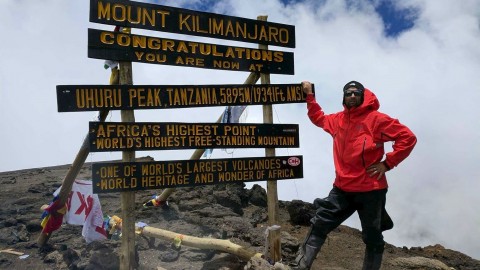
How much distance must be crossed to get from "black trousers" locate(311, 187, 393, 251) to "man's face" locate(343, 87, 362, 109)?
1.06m

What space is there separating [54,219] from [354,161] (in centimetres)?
529

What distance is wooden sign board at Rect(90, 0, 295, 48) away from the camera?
5387 mm

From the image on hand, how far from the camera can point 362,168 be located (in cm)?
521

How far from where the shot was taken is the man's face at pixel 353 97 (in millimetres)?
5285

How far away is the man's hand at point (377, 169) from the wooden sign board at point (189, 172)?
165cm

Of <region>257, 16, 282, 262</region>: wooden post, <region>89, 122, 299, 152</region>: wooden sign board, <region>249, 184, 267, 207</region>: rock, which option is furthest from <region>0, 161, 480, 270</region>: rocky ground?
→ <region>89, 122, 299, 152</region>: wooden sign board

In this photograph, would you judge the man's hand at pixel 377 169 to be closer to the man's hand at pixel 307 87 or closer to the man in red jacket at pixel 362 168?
the man in red jacket at pixel 362 168

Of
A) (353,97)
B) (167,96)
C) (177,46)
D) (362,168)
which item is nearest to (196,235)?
(167,96)

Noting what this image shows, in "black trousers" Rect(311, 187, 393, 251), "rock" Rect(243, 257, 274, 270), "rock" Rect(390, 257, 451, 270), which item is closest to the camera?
"black trousers" Rect(311, 187, 393, 251)

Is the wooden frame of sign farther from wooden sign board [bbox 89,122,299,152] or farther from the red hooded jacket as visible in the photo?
the red hooded jacket

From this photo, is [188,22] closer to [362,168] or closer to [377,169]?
[362,168]

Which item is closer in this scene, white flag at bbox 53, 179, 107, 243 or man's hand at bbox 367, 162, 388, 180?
man's hand at bbox 367, 162, 388, 180

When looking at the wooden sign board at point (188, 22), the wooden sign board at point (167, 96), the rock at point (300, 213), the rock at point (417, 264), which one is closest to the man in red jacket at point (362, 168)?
the wooden sign board at point (167, 96)

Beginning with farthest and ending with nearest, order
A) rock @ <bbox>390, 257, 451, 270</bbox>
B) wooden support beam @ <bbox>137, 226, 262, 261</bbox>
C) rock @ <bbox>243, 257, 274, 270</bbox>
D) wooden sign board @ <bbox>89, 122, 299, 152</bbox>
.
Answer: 1. rock @ <bbox>390, 257, 451, 270</bbox>
2. wooden support beam @ <bbox>137, 226, 262, 261</bbox>
3. rock @ <bbox>243, 257, 274, 270</bbox>
4. wooden sign board @ <bbox>89, 122, 299, 152</bbox>
